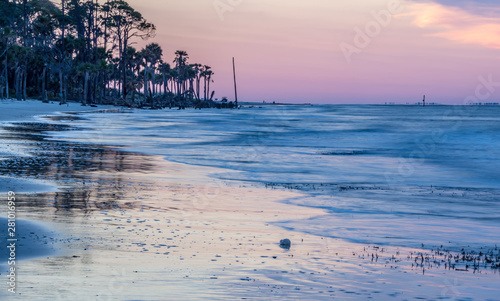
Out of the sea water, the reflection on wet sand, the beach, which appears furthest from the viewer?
the reflection on wet sand

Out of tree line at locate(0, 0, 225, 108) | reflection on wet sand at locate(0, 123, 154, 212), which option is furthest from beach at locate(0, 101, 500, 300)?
tree line at locate(0, 0, 225, 108)

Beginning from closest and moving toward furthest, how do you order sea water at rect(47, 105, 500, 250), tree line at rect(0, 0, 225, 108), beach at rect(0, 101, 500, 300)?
beach at rect(0, 101, 500, 300), sea water at rect(47, 105, 500, 250), tree line at rect(0, 0, 225, 108)

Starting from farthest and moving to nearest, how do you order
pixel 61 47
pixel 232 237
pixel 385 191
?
pixel 61 47, pixel 385 191, pixel 232 237

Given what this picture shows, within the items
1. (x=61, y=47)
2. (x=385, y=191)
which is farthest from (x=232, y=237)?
(x=61, y=47)

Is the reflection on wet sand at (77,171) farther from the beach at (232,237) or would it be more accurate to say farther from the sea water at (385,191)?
the sea water at (385,191)

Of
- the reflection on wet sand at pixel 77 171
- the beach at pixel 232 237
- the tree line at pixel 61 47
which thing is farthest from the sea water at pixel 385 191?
the tree line at pixel 61 47

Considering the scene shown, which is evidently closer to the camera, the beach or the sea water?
the beach

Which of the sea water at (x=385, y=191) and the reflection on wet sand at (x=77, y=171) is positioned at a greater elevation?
the reflection on wet sand at (x=77, y=171)

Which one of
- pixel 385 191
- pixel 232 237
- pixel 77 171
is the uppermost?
pixel 77 171

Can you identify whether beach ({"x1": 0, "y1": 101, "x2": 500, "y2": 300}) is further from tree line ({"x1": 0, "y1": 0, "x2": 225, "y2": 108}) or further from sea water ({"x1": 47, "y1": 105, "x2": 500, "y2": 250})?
tree line ({"x1": 0, "y1": 0, "x2": 225, "y2": 108})

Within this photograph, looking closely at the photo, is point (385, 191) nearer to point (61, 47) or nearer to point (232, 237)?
point (232, 237)

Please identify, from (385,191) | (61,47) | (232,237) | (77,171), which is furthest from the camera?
(61,47)

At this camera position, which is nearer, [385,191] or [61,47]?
[385,191]

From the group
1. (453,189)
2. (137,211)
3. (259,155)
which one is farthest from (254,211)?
(259,155)
